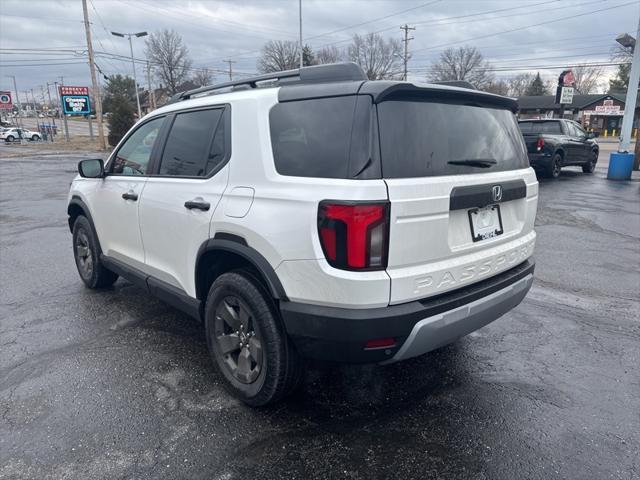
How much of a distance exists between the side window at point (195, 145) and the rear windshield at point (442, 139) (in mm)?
1132

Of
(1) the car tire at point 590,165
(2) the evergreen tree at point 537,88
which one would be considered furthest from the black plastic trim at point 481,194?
(2) the evergreen tree at point 537,88

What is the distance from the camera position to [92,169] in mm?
4387

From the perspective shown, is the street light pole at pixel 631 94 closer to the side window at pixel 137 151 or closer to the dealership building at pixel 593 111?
the side window at pixel 137 151

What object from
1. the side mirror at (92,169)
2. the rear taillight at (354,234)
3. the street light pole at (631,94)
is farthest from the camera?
the street light pole at (631,94)

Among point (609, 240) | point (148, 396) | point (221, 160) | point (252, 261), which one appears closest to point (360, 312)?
point (252, 261)

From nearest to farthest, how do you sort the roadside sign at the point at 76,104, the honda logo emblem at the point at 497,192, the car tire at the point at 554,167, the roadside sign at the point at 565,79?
the honda logo emblem at the point at 497,192, the car tire at the point at 554,167, the roadside sign at the point at 565,79, the roadside sign at the point at 76,104

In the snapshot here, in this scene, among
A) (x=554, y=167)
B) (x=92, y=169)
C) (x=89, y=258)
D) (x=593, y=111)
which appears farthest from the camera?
(x=593, y=111)

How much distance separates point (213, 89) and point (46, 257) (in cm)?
428

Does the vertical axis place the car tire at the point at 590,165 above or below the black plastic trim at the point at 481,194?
below

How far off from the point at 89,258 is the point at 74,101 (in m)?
37.8

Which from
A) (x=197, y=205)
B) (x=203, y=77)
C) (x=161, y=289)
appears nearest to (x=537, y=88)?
(x=203, y=77)

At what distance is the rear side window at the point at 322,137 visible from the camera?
2.35m

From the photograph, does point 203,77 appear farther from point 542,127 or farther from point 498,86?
point 542,127

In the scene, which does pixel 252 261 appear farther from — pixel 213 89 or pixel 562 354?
pixel 562 354
